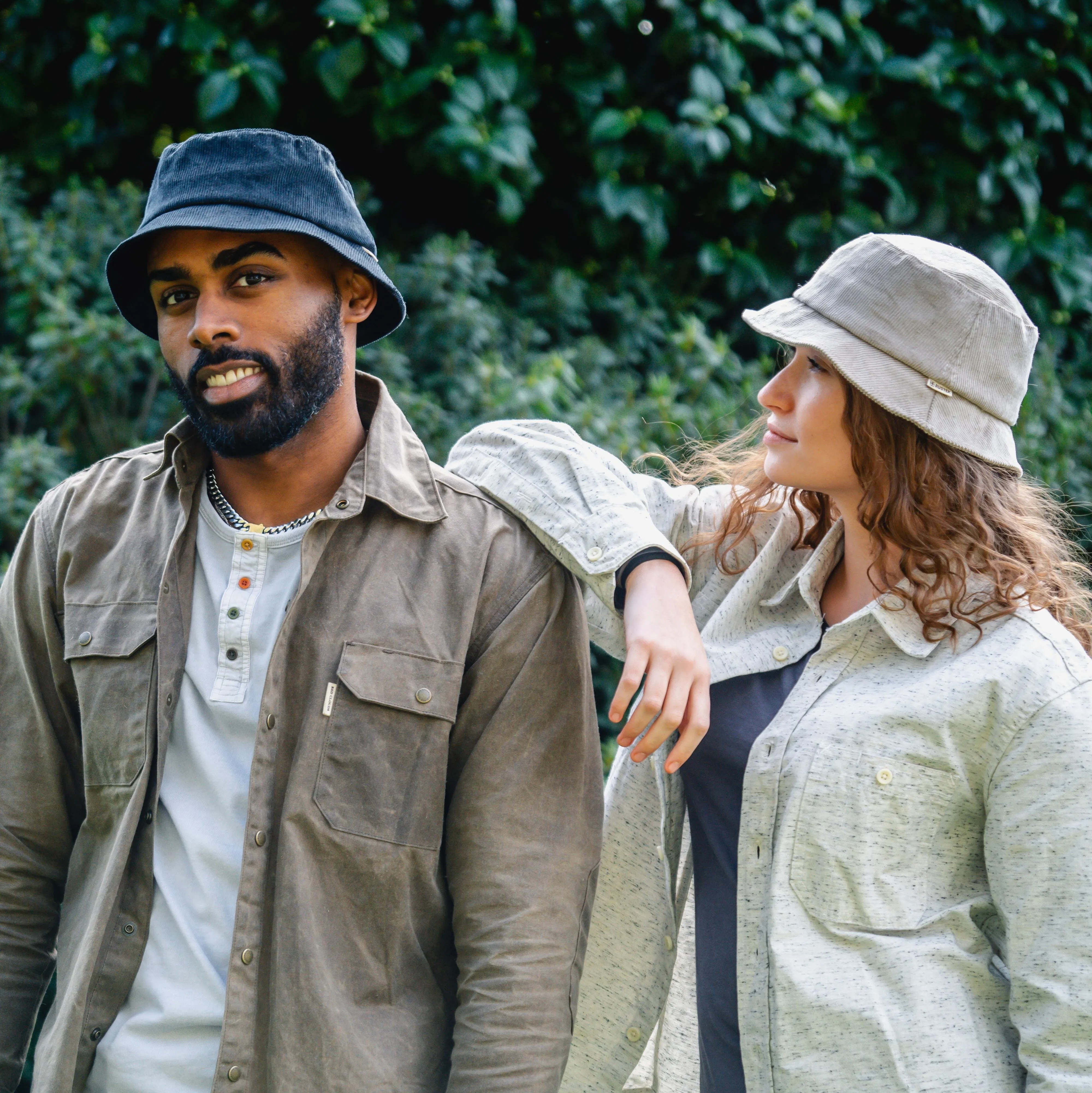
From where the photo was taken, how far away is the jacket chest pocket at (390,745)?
173cm

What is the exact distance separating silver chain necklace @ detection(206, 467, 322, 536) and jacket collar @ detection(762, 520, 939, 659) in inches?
30.7

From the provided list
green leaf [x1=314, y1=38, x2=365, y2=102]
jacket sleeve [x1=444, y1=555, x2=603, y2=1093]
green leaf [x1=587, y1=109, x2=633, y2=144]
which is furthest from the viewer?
green leaf [x1=587, y1=109, x2=633, y2=144]

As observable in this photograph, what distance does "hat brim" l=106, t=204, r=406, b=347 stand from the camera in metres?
1.76

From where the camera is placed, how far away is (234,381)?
71.6 inches

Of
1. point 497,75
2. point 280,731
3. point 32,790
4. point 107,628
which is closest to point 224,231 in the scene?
point 107,628

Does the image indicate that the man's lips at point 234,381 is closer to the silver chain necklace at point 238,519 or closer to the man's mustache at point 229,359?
the man's mustache at point 229,359

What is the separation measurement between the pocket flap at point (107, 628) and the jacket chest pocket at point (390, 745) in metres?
0.31

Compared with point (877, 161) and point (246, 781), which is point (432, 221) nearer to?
point (877, 161)

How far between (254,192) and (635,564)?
2.52ft

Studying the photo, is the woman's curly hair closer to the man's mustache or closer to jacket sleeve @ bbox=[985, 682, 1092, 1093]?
jacket sleeve @ bbox=[985, 682, 1092, 1093]

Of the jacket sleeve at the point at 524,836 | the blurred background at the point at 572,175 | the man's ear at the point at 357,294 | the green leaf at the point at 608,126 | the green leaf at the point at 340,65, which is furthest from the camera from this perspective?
the green leaf at the point at 608,126

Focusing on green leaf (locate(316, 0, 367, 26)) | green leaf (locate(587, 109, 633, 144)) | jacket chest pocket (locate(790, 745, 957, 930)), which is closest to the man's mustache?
jacket chest pocket (locate(790, 745, 957, 930))

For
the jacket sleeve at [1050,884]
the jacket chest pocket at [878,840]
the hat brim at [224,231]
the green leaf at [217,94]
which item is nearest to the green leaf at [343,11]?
the green leaf at [217,94]

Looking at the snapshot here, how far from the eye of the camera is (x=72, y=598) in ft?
6.13
